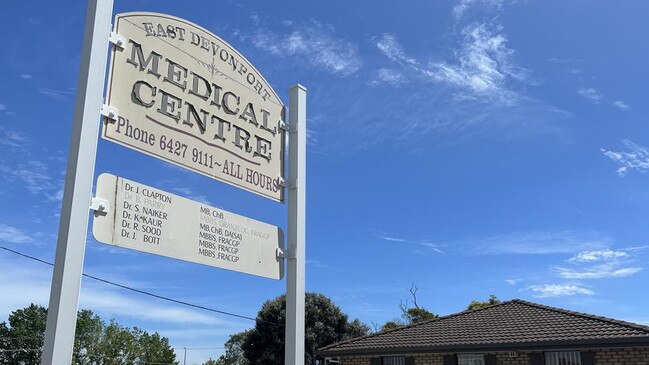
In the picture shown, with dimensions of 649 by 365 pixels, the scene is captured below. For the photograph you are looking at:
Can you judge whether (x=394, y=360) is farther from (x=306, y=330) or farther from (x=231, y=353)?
(x=231, y=353)

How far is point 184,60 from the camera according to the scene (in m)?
5.21

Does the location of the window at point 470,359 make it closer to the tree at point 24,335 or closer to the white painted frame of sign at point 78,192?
the white painted frame of sign at point 78,192

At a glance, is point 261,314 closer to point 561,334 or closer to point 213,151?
point 561,334

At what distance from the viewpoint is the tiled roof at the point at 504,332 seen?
711 inches

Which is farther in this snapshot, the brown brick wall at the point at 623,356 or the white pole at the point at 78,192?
the brown brick wall at the point at 623,356

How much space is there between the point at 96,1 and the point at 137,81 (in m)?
0.63

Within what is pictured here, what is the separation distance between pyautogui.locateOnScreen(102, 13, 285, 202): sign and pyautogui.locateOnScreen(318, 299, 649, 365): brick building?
49.2ft

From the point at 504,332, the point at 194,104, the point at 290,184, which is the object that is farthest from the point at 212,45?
the point at 504,332

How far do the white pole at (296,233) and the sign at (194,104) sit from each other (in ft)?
0.57

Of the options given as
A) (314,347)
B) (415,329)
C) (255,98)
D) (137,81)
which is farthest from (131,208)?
(314,347)

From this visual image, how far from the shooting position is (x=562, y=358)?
60.5 feet

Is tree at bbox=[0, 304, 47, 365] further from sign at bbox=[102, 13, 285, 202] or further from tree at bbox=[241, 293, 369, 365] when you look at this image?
sign at bbox=[102, 13, 285, 202]

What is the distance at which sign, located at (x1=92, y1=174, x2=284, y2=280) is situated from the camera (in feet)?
14.2

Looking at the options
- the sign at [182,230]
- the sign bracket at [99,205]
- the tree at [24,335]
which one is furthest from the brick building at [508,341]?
the tree at [24,335]
